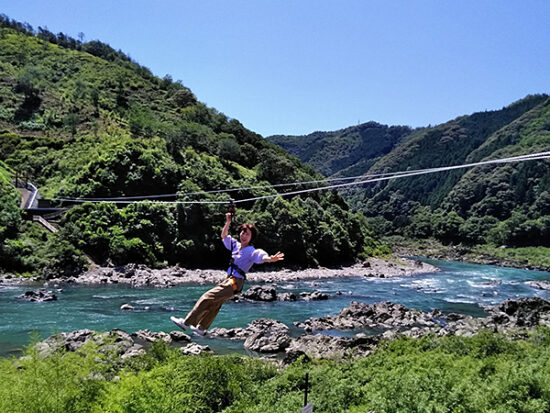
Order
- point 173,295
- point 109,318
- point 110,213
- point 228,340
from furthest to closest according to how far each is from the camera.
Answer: point 110,213 → point 173,295 → point 109,318 → point 228,340

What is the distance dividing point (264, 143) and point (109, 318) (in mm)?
53259

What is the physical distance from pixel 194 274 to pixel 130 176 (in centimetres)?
1382

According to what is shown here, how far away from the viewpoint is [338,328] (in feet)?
76.7

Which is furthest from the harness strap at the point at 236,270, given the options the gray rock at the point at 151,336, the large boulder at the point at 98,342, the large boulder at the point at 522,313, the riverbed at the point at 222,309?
the large boulder at the point at 522,313

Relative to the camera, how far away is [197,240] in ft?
145

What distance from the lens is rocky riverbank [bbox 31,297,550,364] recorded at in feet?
55.5

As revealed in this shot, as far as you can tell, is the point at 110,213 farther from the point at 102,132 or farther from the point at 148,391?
the point at 148,391

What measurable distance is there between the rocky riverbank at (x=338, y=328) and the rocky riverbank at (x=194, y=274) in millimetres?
14743

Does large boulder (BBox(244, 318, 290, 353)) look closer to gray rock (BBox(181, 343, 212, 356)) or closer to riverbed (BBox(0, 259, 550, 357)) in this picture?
riverbed (BBox(0, 259, 550, 357))

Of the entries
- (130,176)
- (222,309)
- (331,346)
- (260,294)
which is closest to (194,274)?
(260,294)

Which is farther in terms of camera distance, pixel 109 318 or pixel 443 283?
pixel 443 283

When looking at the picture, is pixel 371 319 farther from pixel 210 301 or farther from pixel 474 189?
pixel 474 189

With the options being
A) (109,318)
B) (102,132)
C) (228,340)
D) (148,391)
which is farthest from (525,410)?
(102,132)

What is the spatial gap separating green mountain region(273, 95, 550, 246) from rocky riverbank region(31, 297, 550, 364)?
72822mm
